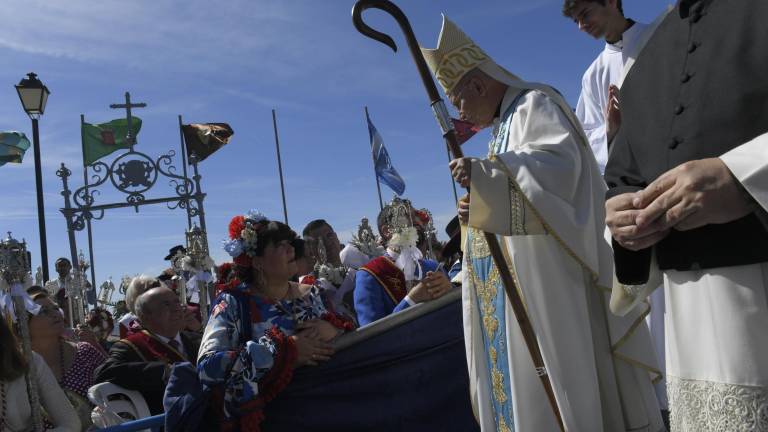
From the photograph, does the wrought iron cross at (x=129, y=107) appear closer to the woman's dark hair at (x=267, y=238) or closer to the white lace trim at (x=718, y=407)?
the woman's dark hair at (x=267, y=238)

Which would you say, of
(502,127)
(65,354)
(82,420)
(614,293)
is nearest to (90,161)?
(65,354)

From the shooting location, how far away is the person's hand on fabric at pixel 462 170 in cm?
301

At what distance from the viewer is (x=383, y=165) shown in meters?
18.3

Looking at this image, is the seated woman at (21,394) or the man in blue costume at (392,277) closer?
the seated woman at (21,394)

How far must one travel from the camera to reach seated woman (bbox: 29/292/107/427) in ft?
17.0

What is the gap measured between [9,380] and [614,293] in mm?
3543

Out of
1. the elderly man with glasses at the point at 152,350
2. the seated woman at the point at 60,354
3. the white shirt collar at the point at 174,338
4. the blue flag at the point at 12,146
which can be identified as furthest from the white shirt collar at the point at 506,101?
the blue flag at the point at 12,146

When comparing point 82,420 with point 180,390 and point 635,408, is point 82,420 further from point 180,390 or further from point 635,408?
point 635,408

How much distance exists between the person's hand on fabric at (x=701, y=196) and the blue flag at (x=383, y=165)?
15.6 meters

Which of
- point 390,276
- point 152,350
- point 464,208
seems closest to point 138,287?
point 152,350

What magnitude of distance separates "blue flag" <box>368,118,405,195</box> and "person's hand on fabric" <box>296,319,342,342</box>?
1314cm

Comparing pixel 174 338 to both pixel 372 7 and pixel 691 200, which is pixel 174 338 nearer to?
pixel 372 7

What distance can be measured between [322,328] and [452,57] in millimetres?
1740

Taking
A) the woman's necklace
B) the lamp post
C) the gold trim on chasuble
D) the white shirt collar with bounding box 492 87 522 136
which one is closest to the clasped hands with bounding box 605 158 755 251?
the gold trim on chasuble
